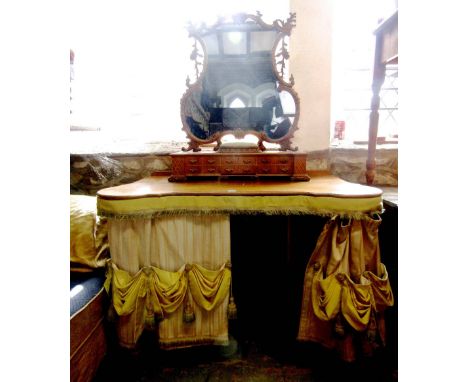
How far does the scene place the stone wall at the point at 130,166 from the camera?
2.09 m

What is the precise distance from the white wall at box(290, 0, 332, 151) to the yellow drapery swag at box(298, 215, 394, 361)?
0.76m

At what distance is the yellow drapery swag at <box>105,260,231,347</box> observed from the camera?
1.35m

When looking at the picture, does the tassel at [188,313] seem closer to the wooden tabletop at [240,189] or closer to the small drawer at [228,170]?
the wooden tabletop at [240,189]

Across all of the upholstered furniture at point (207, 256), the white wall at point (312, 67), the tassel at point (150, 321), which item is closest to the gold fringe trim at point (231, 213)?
the upholstered furniture at point (207, 256)

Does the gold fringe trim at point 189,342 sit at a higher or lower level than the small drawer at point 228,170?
lower

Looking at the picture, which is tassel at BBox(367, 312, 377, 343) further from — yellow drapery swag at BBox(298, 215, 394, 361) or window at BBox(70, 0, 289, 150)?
window at BBox(70, 0, 289, 150)

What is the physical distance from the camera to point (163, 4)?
229 centimetres

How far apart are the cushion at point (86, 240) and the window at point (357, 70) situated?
1540 millimetres

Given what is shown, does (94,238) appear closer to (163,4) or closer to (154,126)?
(154,126)

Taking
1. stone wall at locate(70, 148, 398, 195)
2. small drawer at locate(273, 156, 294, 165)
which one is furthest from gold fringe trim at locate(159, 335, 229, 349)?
stone wall at locate(70, 148, 398, 195)

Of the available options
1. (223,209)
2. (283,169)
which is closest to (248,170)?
(283,169)

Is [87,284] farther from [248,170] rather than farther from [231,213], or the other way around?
[248,170]
